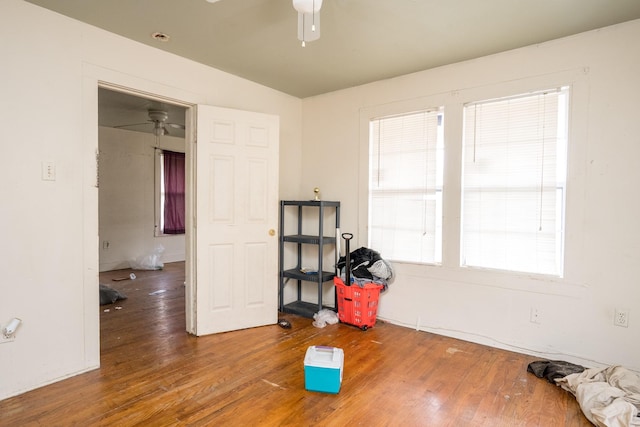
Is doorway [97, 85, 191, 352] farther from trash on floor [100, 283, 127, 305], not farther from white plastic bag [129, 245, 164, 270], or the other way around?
trash on floor [100, 283, 127, 305]

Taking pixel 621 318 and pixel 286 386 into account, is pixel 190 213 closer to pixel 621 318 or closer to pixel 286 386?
pixel 286 386

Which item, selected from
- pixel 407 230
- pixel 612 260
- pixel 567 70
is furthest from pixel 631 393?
pixel 567 70

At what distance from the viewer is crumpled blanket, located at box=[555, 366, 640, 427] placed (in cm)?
187

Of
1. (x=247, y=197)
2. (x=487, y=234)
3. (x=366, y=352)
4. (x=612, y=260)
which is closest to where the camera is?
(x=612, y=260)

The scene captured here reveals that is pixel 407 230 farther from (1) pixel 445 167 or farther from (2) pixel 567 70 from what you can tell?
(2) pixel 567 70

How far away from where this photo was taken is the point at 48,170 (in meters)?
2.38

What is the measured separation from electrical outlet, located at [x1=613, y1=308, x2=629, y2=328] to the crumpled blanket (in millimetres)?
334

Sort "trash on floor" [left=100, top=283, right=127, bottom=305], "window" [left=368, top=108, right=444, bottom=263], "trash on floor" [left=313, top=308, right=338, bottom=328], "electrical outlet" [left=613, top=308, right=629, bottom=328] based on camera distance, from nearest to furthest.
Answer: "electrical outlet" [left=613, top=308, right=629, bottom=328], "window" [left=368, top=108, right=444, bottom=263], "trash on floor" [left=313, top=308, right=338, bottom=328], "trash on floor" [left=100, top=283, right=127, bottom=305]

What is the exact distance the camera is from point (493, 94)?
3.01 meters

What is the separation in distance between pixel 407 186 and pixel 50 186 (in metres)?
2.99

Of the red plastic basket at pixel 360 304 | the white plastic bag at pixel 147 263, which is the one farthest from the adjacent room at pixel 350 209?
the white plastic bag at pixel 147 263

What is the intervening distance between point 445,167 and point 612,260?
1440 mm

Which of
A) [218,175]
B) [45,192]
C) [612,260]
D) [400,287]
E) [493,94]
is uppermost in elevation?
[493,94]

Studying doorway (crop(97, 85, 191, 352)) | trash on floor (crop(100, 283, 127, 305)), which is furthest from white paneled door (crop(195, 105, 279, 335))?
doorway (crop(97, 85, 191, 352))
